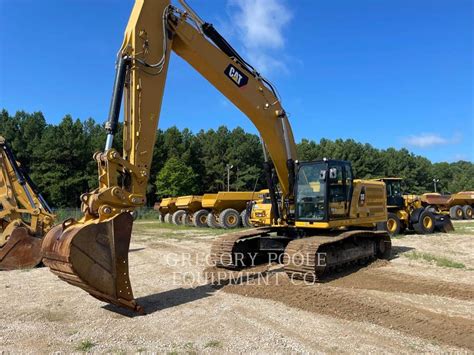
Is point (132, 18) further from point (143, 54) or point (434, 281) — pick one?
point (434, 281)

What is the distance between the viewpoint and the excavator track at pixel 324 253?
26.7 feet

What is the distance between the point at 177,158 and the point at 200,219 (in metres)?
37.3

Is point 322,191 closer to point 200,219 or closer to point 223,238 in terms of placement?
point 223,238

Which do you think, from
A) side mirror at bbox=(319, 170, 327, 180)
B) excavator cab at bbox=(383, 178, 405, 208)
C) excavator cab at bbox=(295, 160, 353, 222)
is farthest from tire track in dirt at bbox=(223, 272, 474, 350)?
excavator cab at bbox=(383, 178, 405, 208)

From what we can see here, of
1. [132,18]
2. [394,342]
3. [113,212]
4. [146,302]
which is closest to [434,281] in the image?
[394,342]

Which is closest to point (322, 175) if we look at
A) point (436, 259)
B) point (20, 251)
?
point (436, 259)

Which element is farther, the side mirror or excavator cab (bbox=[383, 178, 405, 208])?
excavator cab (bbox=[383, 178, 405, 208])

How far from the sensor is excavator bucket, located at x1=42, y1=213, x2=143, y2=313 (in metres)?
5.72

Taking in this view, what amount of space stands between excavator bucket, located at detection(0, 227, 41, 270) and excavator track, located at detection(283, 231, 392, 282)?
635 centimetres

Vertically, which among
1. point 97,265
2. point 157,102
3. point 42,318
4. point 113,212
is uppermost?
point 157,102

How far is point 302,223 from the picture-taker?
9.37 m

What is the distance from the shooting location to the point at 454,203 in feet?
103

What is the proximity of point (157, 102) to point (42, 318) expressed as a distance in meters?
3.78

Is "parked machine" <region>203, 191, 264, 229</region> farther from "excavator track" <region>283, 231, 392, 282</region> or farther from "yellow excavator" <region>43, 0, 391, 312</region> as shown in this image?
"excavator track" <region>283, 231, 392, 282</region>
